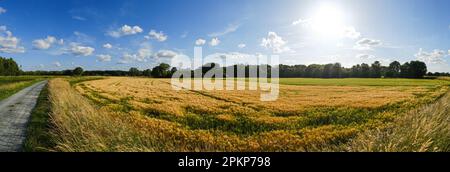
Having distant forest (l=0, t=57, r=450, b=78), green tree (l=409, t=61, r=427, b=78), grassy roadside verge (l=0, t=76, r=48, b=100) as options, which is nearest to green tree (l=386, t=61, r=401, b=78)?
distant forest (l=0, t=57, r=450, b=78)

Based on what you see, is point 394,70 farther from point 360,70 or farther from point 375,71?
point 360,70

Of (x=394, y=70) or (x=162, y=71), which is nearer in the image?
(x=394, y=70)

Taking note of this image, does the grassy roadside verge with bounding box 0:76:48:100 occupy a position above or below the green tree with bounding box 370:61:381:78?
below

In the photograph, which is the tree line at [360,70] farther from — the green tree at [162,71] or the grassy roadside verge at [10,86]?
the grassy roadside verge at [10,86]

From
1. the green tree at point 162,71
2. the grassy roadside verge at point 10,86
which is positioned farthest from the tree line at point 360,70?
the grassy roadside verge at point 10,86

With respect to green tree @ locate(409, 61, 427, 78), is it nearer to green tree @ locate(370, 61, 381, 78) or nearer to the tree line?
the tree line

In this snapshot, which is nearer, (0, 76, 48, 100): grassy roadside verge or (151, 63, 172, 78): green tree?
(0, 76, 48, 100): grassy roadside verge

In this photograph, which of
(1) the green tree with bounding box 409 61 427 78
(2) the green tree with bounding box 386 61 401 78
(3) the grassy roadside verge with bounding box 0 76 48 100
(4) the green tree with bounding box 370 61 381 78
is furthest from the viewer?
(4) the green tree with bounding box 370 61 381 78

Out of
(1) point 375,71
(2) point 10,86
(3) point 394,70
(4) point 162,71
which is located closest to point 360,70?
(1) point 375,71

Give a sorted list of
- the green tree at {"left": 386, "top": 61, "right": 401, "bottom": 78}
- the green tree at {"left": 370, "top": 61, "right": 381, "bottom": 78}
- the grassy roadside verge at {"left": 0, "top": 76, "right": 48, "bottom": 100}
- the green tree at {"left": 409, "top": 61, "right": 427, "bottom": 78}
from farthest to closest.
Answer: the green tree at {"left": 370, "top": 61, "right": 381, "bottom": 78}, the green tree at {"left": 386, "top": 61, "right": 401, "bottom": 78}, the green tree at {"left": 409, "top": 61, "right": 427, "bottom": 78}, the grassy roadside verge at {"left": 0, "top": 76, "right": 48, "bottom": 100}
